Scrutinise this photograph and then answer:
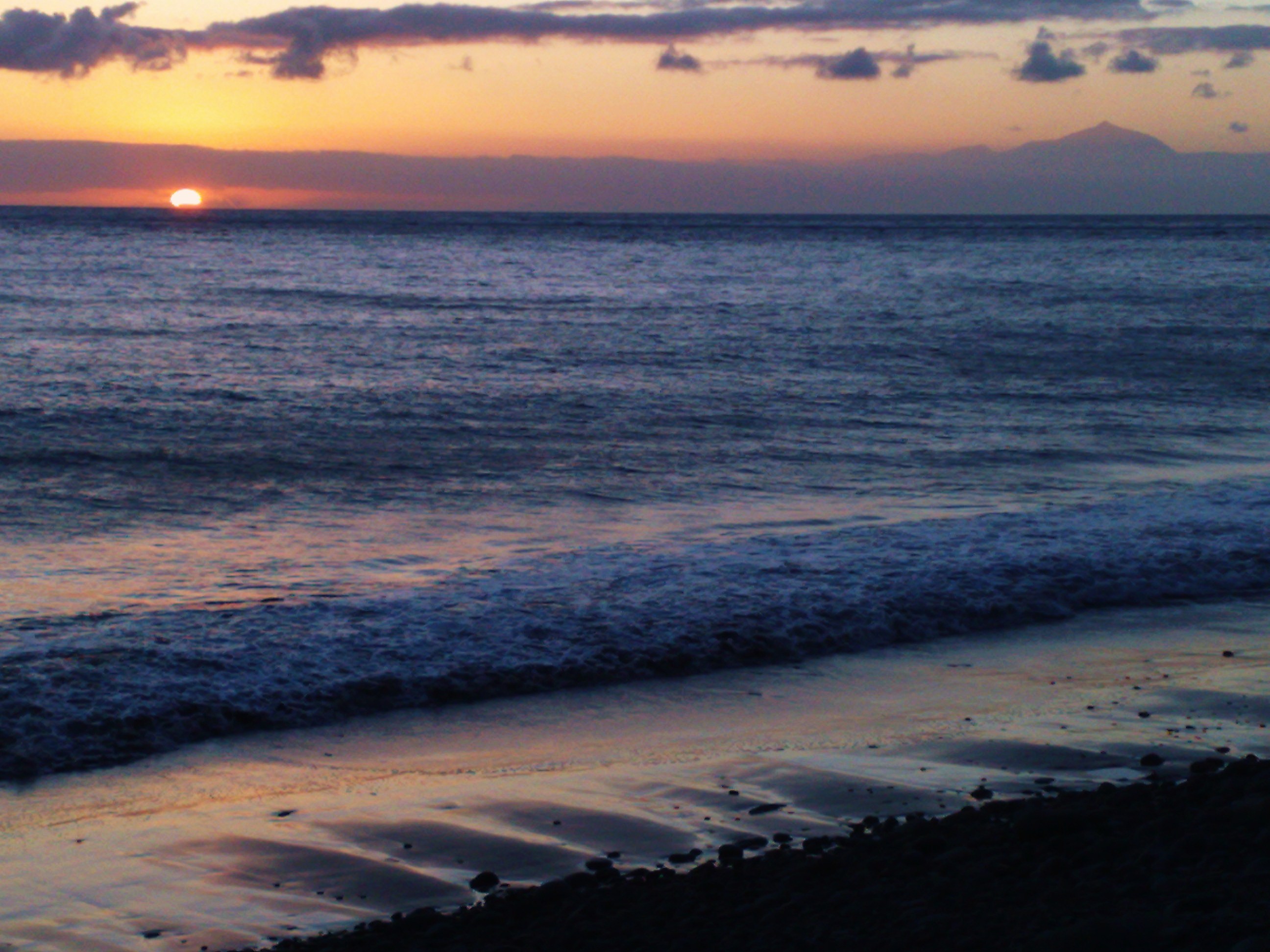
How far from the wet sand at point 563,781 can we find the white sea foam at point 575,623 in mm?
347

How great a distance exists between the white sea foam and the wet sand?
0.35 metres

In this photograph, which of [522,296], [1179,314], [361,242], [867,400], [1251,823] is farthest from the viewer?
[361,242]

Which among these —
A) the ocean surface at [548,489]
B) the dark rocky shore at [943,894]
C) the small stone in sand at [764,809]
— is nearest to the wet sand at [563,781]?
the small stone in sand at [764,809]

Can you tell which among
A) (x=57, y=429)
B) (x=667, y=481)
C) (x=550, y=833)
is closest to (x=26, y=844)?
(x=550, y=833)

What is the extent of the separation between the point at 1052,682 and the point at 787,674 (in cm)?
164

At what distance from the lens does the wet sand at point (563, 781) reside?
4664 millimetres

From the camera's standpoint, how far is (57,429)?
15641mm

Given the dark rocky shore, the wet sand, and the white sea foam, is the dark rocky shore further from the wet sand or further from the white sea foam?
the white sea foam

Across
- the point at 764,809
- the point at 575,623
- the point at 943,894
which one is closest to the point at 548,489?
the point at 575,623

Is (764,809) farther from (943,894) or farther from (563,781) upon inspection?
(943,894)

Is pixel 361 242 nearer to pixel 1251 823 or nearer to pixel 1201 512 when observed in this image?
pixel 1201 512

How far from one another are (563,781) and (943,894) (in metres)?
2.14

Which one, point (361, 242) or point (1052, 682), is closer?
point (1052, 682)

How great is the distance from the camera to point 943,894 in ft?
13.8
